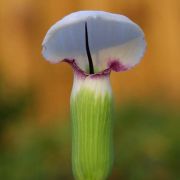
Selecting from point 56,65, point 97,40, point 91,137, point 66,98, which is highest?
point 97,40

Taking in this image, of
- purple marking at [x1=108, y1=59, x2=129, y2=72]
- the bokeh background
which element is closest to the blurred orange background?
the bokeh background

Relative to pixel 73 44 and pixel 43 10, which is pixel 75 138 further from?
pixel 43 10

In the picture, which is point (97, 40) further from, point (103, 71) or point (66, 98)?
point (66, 98)

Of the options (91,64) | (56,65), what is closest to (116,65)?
(91,64)

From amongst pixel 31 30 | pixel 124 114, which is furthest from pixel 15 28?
pixel 124 114

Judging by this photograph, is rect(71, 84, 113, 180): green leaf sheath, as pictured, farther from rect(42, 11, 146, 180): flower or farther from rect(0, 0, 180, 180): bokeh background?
rect(0, 0, 180, 180): bokeh background

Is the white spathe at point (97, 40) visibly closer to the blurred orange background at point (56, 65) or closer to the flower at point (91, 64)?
the flower at point (91, 64)
